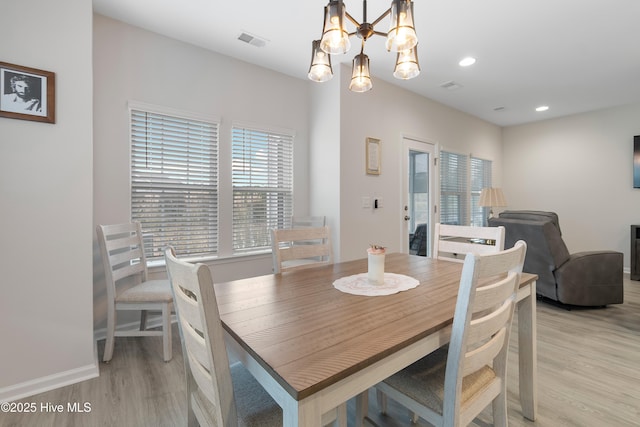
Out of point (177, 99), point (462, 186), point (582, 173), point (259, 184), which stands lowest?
point (259, 184)

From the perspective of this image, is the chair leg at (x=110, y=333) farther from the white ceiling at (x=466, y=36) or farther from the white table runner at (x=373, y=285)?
the white ceiling at (x=466, y=36)

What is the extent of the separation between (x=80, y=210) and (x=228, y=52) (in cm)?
200

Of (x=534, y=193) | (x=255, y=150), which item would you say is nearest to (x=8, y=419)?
(x=255, y=150)

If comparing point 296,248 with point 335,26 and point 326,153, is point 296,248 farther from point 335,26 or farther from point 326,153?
point 326,153

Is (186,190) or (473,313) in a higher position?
(186,190)

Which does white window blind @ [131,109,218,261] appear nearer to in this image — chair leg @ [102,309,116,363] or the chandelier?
chair leg @ [102,309,116,363]

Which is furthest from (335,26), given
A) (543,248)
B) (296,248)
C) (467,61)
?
(543,248)

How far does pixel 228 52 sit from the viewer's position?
2965 millimetres

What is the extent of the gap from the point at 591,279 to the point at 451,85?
265cm

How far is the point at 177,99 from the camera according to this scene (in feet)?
9.02

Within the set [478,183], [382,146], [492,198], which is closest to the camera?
[382,146]

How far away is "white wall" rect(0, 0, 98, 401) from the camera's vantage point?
1.72 m

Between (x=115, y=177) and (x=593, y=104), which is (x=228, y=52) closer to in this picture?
(x=115, y=177)

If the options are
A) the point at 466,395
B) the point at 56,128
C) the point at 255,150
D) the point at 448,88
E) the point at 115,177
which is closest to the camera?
the point at 466,395
